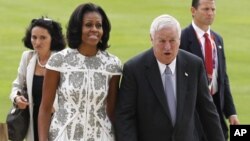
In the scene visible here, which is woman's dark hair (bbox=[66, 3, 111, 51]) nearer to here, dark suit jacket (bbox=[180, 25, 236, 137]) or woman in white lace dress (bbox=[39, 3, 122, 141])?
woman in white lace dress (bbox=[39, 3, 122, 141])

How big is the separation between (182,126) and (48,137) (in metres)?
1.01

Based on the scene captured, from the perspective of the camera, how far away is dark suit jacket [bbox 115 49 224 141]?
295 inches

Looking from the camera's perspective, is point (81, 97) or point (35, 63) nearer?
point (81, 97)

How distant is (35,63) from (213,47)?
2088 mm

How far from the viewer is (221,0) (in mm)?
27391

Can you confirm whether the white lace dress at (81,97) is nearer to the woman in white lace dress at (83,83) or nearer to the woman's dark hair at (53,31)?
the woman in white lace dress at (83,83)

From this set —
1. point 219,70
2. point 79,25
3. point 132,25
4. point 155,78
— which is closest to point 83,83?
point 79,25

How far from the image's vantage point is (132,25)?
24.0 metres

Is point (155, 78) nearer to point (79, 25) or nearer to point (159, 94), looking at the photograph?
point (159, 94)

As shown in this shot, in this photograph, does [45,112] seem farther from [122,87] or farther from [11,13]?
[11,13]

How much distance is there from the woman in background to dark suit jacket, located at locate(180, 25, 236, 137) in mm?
1542

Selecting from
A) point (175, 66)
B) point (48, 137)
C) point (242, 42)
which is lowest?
point (242, 42)

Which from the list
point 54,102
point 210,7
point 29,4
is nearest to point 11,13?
point 29,4

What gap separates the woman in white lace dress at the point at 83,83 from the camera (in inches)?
294
